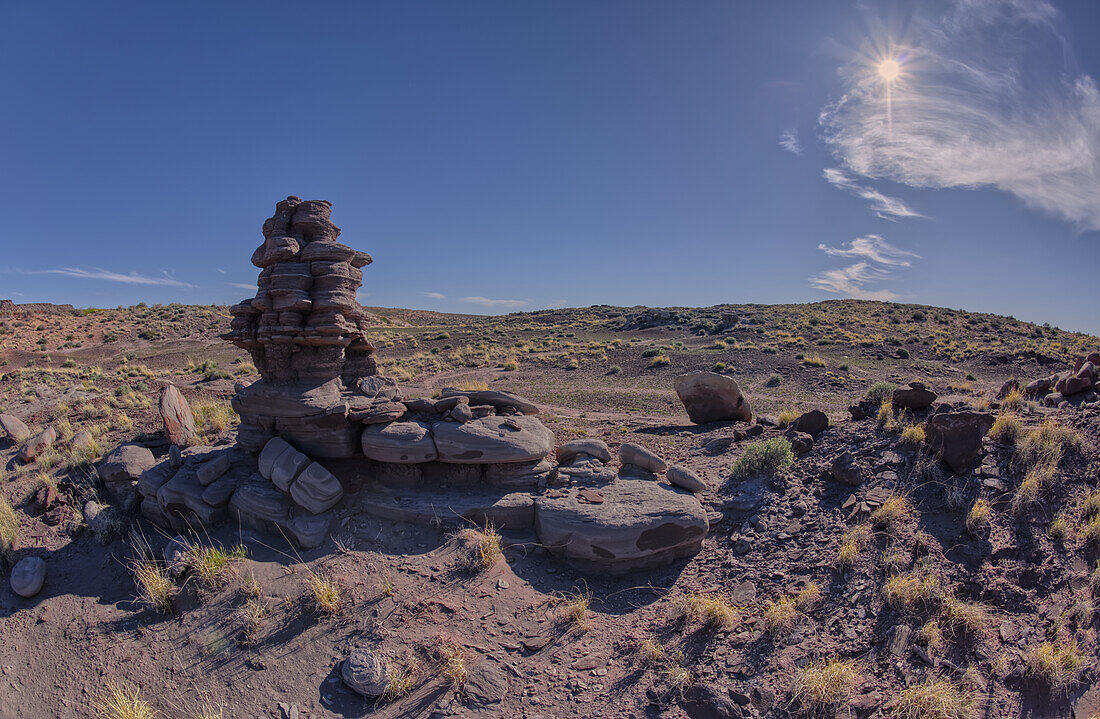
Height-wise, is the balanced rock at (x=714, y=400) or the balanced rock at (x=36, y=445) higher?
the balanced rock at (x=714, y=400)

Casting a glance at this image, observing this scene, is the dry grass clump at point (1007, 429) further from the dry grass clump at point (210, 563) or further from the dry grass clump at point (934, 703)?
the dry grass clump at point (210, 563)

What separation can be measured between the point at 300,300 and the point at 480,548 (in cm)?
509

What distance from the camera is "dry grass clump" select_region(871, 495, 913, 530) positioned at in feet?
20.3

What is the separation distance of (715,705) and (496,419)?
5134 millimetres

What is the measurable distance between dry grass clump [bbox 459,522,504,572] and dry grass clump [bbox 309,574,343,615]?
5.28ft

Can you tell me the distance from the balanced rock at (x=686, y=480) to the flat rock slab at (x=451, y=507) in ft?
8.29

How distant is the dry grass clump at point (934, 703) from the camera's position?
387cm

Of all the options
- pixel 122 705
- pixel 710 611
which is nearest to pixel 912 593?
pixel 710 611

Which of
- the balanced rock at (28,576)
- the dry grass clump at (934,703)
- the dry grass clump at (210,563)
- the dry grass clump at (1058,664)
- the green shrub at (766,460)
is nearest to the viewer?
the dry grass clump at (934,703)

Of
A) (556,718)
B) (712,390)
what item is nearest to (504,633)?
(556,718)

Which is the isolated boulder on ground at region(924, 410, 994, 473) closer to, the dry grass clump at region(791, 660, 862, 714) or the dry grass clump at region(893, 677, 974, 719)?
the dry grass clump at region(893, 677, 974, 719)

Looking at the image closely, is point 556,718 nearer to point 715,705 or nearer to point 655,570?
point 715,705

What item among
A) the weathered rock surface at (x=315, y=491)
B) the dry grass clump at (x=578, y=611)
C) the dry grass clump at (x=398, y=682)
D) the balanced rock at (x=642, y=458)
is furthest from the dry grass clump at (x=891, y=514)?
the weathered rock surface at (x=315, y=491)

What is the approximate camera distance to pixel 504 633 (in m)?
5.51
